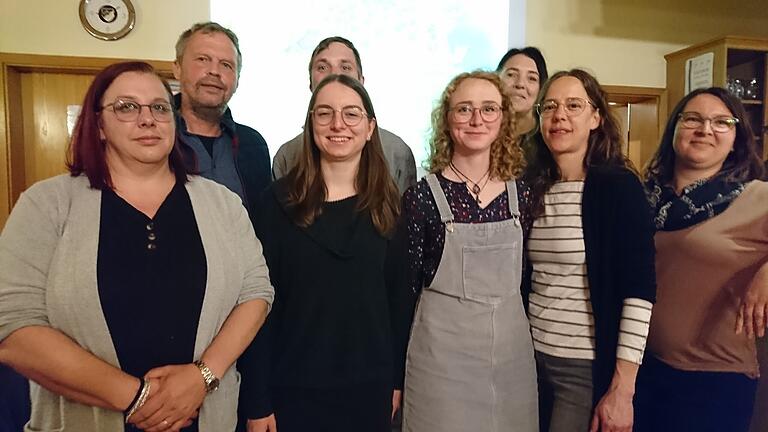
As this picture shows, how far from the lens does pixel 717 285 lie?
1.57m

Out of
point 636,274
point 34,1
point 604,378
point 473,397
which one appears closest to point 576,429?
point 604,378

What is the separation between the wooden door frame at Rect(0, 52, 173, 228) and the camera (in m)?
3.26

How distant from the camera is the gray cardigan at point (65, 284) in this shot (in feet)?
3.53

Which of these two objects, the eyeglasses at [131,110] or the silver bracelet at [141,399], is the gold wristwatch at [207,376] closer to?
the silver bracelet at [141,399]

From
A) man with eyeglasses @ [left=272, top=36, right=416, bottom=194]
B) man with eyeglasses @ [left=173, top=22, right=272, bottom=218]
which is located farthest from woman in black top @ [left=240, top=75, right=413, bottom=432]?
man with eyeglasses @ [left=272, top=36, right=416, bottom=194]

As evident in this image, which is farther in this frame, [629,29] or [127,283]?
[629,29]

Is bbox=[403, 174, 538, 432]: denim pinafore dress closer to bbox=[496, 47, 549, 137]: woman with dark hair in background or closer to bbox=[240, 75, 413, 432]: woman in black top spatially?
bbox=[240, 75, 413, 432]: woman in black top

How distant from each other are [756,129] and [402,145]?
3.28 m

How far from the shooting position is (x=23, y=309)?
1070 millimetres

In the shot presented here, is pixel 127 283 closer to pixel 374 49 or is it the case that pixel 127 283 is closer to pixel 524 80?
pixel 524 80

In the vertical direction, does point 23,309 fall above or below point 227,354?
above

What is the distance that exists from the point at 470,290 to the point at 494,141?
0.46m

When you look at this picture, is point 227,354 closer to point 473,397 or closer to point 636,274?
point 473,397

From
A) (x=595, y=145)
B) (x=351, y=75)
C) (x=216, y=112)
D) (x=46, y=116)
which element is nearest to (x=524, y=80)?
(x=351, y=75)
